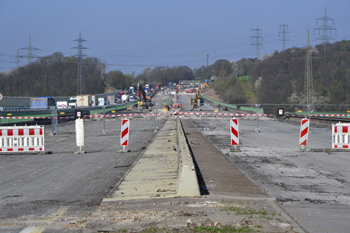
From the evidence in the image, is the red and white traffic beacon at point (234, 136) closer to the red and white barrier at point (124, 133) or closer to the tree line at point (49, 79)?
the red and white barrier at point (124, 133)

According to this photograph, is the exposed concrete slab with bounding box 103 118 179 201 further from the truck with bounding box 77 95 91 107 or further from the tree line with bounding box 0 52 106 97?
the tree line with bounding box 0 52 106 97

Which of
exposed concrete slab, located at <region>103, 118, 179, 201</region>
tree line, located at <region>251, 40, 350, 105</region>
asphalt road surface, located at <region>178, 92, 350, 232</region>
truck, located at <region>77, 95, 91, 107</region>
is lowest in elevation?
asphalt road surface, located at <region>178, 92, 350, 232</region>

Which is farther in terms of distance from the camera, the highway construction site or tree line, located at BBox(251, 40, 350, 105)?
tree line, located at BBox(251, 40, 350, 105)

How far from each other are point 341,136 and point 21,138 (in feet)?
42.9

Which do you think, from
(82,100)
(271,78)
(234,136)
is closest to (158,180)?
(234,136)

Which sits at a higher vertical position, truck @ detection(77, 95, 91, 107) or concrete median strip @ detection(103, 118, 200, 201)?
truck @ detection(77, 95, 91, 107)

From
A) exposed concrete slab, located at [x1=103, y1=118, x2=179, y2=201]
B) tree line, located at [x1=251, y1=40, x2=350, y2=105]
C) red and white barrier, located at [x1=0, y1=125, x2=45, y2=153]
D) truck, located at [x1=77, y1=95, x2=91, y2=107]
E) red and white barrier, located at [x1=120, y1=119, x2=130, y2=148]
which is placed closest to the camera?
exposed concrete slab, located at [x1=103, y1=118, x2=179, y2=201]

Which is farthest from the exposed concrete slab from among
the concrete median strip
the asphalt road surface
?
the asphalt road surface

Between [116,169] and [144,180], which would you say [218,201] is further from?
[116,169]

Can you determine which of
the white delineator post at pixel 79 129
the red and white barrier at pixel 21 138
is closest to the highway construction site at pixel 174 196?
the white delineator post at pixel 79 129

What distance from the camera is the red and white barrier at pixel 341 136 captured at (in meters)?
15.2

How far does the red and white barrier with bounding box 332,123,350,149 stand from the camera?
15.2 meters

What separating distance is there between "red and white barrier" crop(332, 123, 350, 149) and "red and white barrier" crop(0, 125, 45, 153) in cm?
1194

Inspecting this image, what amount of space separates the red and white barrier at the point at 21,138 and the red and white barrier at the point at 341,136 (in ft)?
39.2
